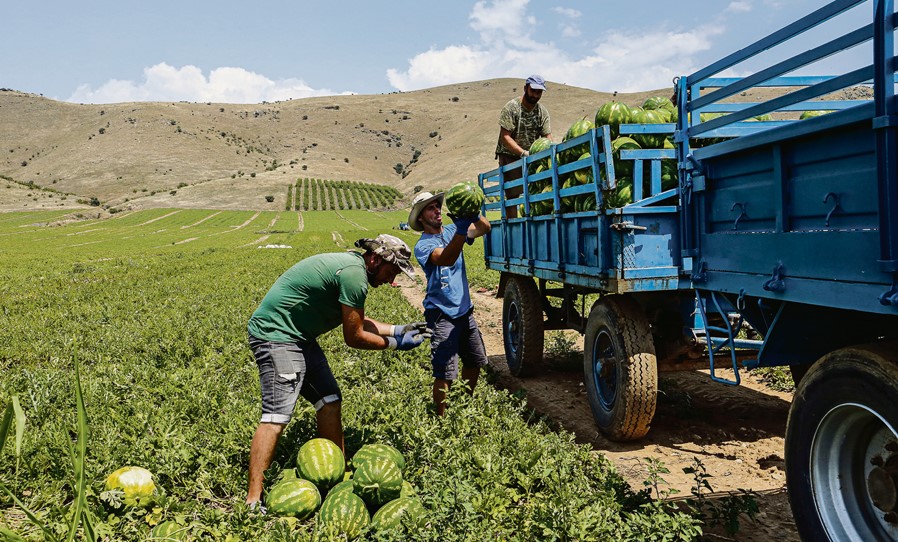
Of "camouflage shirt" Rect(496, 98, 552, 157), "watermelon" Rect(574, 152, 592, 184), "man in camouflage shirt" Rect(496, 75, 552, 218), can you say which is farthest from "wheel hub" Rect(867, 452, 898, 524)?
"camouflage shirt" Rect(496, 98, 552, 157)

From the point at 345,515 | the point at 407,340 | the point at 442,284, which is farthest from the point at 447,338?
the point at 345,515

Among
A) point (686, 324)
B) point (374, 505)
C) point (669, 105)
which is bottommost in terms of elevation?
point (374, 505)

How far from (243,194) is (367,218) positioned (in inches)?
1451

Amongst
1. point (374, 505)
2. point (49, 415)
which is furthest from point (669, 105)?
Result: point (49, 415)

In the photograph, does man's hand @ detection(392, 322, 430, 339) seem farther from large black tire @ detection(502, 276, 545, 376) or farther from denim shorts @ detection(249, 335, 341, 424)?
large black tire @ detection(502, 276, 545, 376)

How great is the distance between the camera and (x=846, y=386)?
9.51ft

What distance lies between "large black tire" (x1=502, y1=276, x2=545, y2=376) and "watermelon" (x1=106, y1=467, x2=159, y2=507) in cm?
492

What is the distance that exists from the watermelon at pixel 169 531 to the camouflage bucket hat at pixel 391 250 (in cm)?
228

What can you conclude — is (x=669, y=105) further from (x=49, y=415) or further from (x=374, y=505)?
(x=49, y=415)

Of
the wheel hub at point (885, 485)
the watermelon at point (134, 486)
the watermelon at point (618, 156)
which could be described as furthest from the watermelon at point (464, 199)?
the wheel hub at point (885, 485)

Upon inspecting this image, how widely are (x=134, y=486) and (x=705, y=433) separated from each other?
5355mm

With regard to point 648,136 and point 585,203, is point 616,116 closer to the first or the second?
point 648,136

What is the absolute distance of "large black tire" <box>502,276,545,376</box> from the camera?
7992 mm

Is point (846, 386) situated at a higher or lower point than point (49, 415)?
higher
